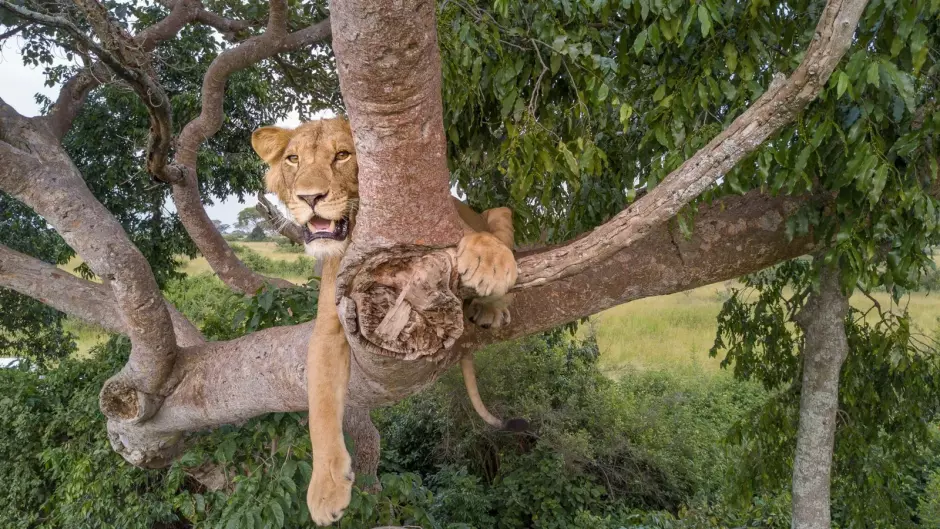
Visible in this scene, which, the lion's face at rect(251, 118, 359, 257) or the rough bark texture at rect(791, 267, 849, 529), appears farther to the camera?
the rough bark texture at rect(791, 267, 849, 529)

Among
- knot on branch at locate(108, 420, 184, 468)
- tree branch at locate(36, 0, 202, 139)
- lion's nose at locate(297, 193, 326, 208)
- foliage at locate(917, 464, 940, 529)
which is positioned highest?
tree branch at locate(36, 0, 202, 139)

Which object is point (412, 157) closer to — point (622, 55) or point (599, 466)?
point (622, 55)

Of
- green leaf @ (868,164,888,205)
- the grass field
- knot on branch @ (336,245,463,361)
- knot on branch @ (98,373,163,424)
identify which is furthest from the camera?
the grass field

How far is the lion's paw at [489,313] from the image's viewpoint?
2.08m

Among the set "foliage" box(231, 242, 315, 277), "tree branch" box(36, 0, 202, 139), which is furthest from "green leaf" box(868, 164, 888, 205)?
"foliage" box(231, 242, 315, 277)

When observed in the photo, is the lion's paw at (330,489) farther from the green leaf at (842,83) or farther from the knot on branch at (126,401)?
the green leaf at (842,83)

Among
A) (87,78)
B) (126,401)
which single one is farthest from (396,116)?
(87,78)

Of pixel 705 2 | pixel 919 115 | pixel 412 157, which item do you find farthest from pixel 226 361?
pixel 919 115

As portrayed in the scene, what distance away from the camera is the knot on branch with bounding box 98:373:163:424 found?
110 inches

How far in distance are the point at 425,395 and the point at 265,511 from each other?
5660 mm

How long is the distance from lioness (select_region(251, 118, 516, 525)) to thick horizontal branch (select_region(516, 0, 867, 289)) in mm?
194

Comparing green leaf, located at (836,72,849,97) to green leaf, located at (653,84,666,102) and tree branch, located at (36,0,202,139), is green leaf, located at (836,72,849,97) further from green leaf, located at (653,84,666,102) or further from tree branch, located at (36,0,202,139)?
tree branch, located at (36,0,202,139)

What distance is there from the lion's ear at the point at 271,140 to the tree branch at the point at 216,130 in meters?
1.89

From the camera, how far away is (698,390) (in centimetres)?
968
